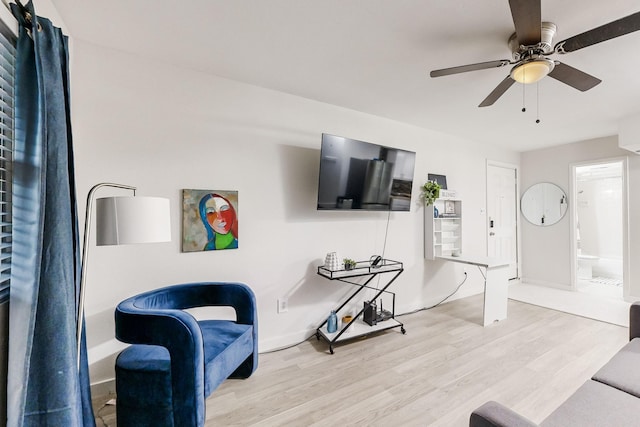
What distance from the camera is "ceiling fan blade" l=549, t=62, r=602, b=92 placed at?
5.52ft

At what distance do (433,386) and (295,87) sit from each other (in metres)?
2.70

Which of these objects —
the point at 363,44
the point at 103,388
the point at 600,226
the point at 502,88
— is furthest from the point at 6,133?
the point at 600,226

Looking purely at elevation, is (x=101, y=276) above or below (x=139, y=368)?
above

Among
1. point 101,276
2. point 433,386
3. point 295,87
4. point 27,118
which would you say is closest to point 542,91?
point 295,87

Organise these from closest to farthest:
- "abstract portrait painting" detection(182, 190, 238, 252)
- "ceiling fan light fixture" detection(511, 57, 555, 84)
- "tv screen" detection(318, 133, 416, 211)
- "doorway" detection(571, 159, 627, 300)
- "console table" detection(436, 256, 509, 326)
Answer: "ceiling fan light fixture" detection(511, 57, 555, 84)
"abstract portrait painting" detection(182, 190, 238, 252)
"tv screen" detection(318, 133, 416, 211)
"console table" detection(436, 256, 509, 326)
"doorway" detection(571, 159, 627, 300)

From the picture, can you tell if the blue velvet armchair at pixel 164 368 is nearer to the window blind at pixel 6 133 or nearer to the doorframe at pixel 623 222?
the window blind at pixel 6 133

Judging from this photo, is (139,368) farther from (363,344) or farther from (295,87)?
(295,87)

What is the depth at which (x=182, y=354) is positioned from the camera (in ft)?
4.54

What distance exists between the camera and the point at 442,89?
2.54 meters

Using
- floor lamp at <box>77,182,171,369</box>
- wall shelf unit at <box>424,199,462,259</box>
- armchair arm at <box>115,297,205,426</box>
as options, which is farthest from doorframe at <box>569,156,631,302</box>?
floor lamp at <box>77,182,171,369</box>

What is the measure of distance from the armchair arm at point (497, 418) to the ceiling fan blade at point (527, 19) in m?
1.63

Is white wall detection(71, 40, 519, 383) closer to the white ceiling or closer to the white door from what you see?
the white ceiling

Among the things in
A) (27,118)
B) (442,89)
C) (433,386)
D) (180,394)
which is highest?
(442,89)

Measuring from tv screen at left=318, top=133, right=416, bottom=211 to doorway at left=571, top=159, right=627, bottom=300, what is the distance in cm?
421
